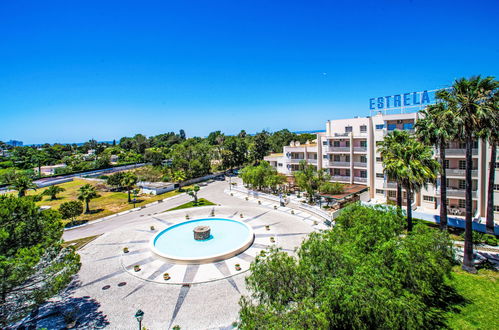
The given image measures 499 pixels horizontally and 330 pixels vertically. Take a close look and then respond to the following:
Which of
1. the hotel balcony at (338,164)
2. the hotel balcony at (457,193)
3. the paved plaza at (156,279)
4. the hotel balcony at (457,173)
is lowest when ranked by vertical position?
the paved plaza at (156,279)

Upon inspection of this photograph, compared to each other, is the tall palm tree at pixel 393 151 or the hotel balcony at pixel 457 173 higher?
the tall palm tree at pixel 393 151

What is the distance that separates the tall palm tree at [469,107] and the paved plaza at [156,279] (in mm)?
17844

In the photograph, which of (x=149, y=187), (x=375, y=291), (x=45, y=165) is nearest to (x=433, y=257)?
(x=375, y=291)

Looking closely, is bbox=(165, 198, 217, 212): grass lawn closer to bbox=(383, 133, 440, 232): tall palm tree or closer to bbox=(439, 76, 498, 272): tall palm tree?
bbox=(383, 133, 440, 232): tall palm tree

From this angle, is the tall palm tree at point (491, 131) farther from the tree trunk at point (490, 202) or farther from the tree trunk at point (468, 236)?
the tree trunk at point (468, 236)

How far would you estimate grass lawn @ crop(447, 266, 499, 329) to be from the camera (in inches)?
779

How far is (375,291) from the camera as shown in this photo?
1315 centimetres

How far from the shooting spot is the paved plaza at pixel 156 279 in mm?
21281

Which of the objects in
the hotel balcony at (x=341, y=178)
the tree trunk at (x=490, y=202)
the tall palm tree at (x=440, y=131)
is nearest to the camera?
the tall palm tree at (x=440, y=131)

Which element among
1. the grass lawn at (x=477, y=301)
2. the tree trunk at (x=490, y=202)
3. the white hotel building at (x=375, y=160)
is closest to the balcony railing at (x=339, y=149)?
the white hotel building at (x=375, y=160)

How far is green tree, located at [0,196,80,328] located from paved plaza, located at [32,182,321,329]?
5450 mm

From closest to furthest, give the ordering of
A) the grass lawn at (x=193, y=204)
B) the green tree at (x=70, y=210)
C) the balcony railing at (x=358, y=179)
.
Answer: the green tree at (x=70, y=210) < the balcony railing at (x=358, y=179) < the grass lawn at (x=193, y=204)

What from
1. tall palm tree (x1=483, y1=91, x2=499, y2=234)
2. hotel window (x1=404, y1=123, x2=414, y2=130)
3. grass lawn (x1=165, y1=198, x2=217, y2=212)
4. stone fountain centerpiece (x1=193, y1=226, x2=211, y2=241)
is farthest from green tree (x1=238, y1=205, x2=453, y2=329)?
grass lawn (x1=165, y1=198, x2=217, y2=212)

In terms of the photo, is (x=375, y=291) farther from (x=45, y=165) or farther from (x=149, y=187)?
(x=45, y=165)
